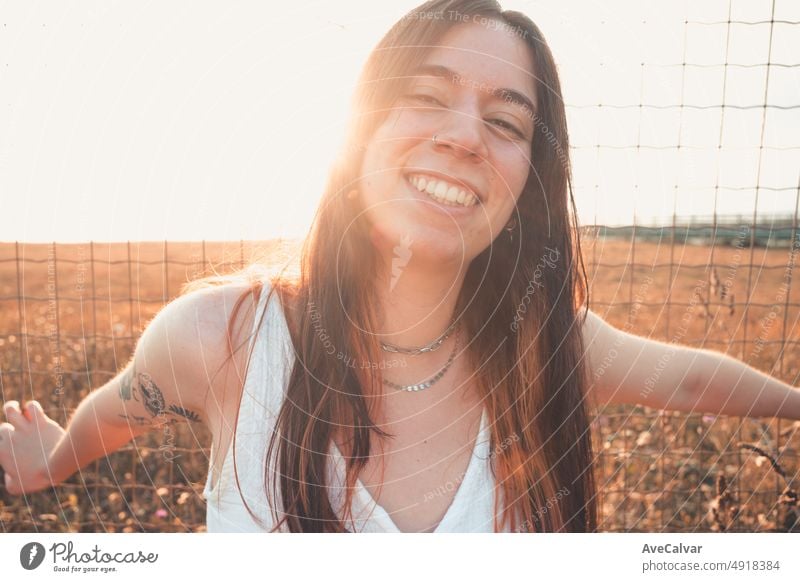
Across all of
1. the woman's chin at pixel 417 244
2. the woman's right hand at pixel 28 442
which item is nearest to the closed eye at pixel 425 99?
the woman's chin at pixel 417 244

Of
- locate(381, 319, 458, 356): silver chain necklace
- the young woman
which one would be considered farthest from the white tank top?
locate(381, 319, 458, 356): silver chain necklace

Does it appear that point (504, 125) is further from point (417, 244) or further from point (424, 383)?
point (424, 383)

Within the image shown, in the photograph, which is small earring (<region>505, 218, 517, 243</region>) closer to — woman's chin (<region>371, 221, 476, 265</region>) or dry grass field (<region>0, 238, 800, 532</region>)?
woman's chin (<region>371, 221, 476, 265</region>)

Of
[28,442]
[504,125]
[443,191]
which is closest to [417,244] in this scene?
[443,191]

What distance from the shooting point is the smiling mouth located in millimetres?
754

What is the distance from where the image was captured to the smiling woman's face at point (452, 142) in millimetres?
737

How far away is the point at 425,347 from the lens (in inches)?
33.6

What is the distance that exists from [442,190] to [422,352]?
0.68 ft

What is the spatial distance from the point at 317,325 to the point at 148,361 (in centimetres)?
20

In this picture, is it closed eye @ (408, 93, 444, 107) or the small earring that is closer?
closed eye @ (408, 93, 444, 107)

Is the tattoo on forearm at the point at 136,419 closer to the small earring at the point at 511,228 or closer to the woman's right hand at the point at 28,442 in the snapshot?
the woman's right hand at the point at 28,442

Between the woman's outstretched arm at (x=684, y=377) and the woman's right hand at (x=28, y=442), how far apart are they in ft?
2.27

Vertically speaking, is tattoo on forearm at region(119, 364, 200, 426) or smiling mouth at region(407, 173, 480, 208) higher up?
smiling mouth at region(407, 173, 480, 208)

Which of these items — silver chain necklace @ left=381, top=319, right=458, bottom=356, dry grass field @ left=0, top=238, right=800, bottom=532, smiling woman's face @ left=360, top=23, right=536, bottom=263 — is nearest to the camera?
smiling woman's face @ left=360, top=23, right=536, bottom=263
